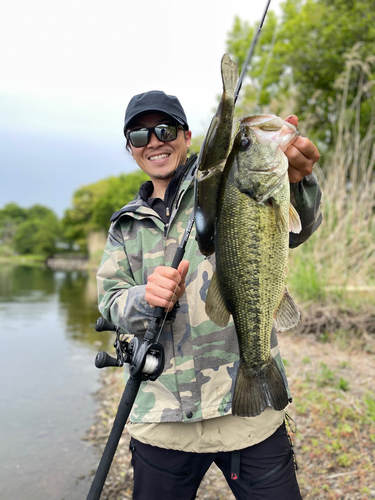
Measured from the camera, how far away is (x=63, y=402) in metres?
6.58

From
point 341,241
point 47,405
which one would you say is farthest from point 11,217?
point 341,241

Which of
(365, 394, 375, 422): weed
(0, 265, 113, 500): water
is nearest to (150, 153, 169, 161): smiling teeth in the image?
(365, 394, 375, 422): weed

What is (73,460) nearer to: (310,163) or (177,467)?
(177,467)

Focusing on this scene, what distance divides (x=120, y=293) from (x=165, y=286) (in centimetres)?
49

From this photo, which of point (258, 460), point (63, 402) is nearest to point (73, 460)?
point (63, 402)

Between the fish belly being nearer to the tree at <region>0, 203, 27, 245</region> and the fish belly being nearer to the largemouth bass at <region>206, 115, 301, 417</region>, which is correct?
the largemouth bass at <region>206, 115, 301, 417</region>

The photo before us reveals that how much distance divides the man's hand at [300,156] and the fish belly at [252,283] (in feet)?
0.75

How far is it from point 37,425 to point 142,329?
444 centimetres

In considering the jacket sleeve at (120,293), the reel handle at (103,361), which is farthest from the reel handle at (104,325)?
the reel handle at (103,361)

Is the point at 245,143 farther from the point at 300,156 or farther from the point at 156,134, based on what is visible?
the point at 156,134

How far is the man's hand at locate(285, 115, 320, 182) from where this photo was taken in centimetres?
171

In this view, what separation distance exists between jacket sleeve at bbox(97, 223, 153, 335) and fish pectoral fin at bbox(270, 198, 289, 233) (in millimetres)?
824

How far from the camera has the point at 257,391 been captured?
1.92 metres

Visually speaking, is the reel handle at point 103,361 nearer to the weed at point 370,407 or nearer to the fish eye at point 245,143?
the fish eye at point 245,143
